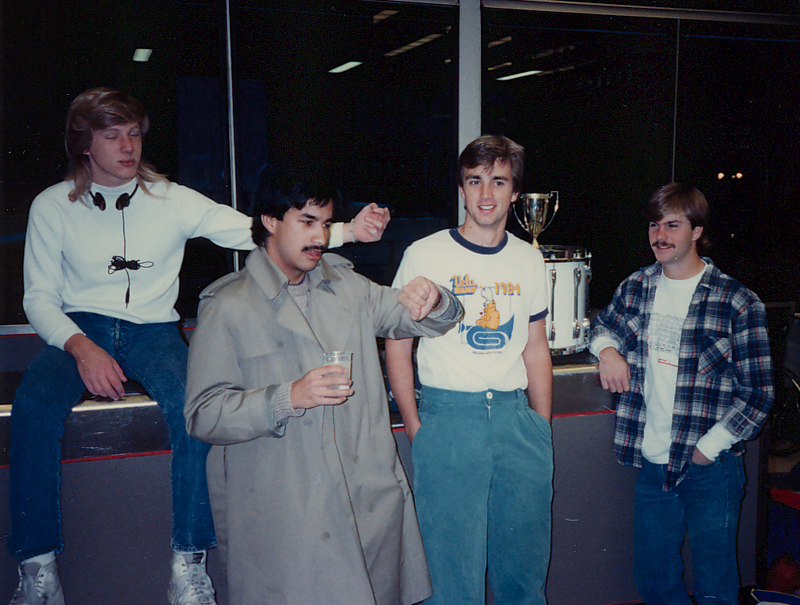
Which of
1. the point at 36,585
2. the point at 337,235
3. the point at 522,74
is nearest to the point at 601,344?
the point at 337,235

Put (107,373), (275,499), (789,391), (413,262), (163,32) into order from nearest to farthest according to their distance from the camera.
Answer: (275,499)
(107,373)
(413,262)
(789,391)
(163,32)

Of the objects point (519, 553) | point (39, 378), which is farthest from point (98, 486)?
point (519, 553)

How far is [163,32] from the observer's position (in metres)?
14.5

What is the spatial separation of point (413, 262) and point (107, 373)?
93 cm

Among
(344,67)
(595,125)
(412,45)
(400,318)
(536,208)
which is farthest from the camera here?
(344,67)

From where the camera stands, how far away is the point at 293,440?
1.48 metres

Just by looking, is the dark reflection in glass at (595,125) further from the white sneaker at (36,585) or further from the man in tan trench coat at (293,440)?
the white sneaker at (36,585)

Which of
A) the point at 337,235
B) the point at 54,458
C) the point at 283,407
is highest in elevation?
the point at 337,235

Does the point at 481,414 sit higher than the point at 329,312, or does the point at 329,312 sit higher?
the point at 329,312

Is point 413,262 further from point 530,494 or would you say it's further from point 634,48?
point 634,48

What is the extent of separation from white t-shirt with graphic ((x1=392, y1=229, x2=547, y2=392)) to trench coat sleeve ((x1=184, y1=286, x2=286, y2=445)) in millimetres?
599

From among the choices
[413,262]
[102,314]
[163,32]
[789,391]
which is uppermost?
[163,32]

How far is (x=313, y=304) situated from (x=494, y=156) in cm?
73

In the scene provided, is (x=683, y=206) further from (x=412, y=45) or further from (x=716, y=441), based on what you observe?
(x=412, y=45)
